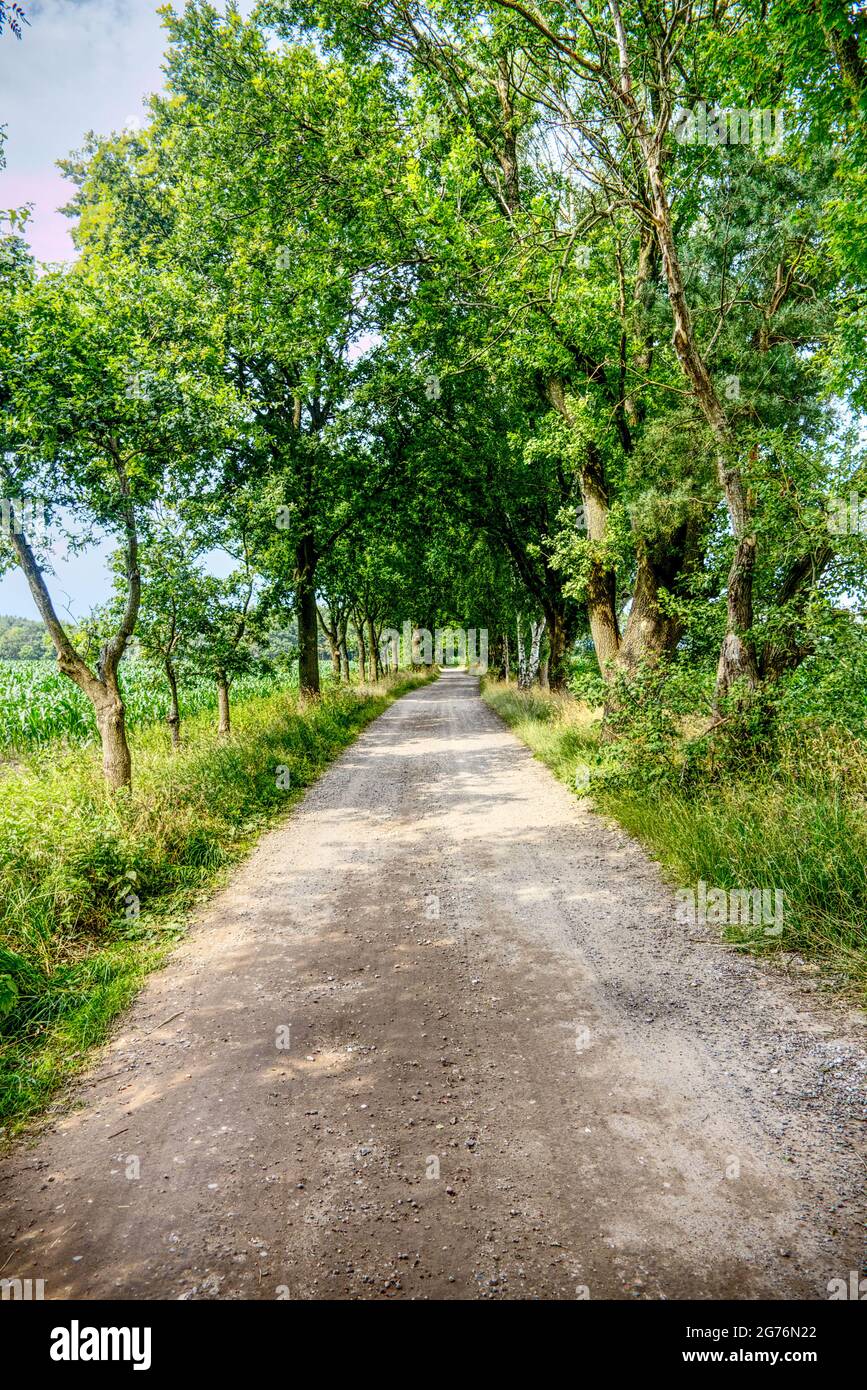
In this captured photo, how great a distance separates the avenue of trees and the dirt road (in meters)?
3.75

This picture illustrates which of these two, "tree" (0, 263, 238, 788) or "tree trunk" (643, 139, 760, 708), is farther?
"tree trunk" (643, 139, 760, 708)

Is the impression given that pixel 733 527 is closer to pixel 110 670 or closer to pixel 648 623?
pixel 648 623

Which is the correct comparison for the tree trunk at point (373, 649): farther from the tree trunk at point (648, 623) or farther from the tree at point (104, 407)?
the tree at point (104, 407)

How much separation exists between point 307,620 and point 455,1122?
16039 mm

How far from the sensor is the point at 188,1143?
3.30 meters

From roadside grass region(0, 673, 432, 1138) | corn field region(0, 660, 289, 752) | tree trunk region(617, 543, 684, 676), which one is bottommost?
roadside grass region(0, 673, 432, 1138)

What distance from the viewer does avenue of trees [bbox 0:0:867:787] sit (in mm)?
6863

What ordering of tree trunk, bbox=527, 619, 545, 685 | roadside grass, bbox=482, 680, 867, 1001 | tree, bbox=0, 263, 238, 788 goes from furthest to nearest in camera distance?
tree trunk, bbox=527, 619, 545, 685 < tree, bbox=0, 263, 238, 788 < roadside grass, bbox=482, 680, 867, 1001

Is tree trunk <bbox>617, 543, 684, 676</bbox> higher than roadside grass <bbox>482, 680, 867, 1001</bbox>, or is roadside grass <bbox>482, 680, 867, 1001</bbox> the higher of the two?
tree trunk <bbox>617, 543, 684, 676</bbox>

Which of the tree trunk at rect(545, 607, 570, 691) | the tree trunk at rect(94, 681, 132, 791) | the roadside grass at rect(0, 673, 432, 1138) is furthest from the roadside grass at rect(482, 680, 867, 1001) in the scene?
the tree trunk at rect(545, 607, 570, 691)

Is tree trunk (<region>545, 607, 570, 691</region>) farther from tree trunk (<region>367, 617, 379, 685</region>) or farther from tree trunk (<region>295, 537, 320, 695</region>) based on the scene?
tree trunk (<region>367, 617, 379, 685</region>)

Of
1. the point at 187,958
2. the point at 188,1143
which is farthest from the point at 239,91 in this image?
the point at 188,1143

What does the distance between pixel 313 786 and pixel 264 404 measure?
1027cm

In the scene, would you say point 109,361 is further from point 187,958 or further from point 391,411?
point 391,411
